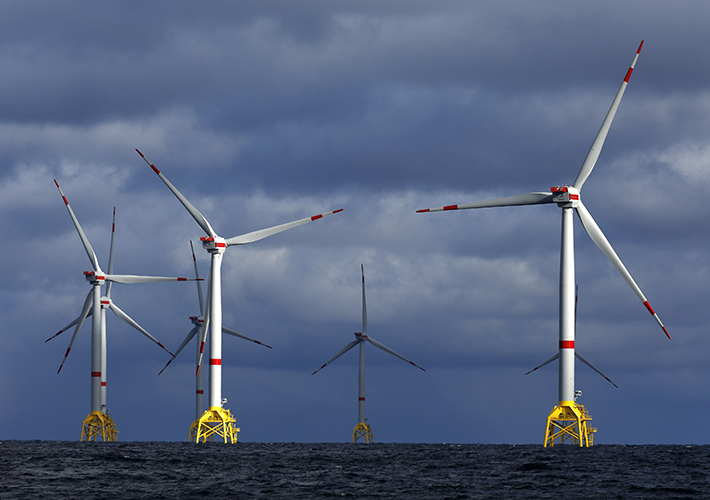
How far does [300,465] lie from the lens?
96.8 metres

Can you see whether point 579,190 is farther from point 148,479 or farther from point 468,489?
point 148,479

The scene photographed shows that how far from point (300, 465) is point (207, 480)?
23.8m

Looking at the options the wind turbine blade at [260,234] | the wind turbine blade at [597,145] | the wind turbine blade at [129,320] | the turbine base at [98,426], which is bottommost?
the turbine base at [98,426]

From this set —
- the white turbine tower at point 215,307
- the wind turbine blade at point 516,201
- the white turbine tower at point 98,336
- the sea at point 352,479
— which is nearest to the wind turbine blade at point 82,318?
the white turbine tower at point 98,336

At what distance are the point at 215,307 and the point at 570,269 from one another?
5045 centimetres

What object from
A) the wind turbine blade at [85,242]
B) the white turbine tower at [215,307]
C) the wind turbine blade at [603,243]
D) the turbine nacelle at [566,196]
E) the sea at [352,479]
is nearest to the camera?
the sea at [352,479]

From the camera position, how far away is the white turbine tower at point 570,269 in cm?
9931

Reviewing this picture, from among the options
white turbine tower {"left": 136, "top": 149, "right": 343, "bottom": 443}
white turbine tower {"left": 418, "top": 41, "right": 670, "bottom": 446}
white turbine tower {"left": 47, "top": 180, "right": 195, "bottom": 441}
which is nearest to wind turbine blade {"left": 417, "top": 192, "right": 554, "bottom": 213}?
white turbine tower {"left": 418, "top": 41, "right": 670, "bottom": 446}

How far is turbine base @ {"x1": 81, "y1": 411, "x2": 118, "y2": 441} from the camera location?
16655 cm

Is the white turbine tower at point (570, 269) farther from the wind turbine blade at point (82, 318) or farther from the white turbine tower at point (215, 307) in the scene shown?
the wind turbine blade at point (82, 318)

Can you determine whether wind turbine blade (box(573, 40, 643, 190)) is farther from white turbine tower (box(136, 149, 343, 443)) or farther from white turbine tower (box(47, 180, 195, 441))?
white turbine tower (box(47, 180, 195, 441))

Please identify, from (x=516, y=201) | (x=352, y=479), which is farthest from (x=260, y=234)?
(x=352, y=479)

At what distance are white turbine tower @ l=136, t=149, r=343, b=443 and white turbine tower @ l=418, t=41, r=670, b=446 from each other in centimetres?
3016

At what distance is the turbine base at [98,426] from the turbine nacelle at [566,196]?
325ft
